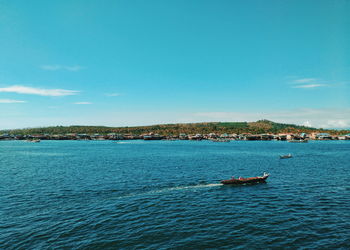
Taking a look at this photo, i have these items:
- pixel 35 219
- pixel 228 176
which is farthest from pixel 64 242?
pixel 228 176

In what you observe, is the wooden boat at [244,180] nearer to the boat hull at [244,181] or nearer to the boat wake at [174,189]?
the boat hull at [244,181]

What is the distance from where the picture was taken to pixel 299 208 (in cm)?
3666

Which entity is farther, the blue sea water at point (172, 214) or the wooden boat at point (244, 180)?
the wooden boat at point (244, 180)

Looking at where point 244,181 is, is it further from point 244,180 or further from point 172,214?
point 172,214

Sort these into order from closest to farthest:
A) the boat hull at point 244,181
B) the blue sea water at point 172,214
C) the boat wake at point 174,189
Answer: the blue sea water at point 172,214
the boat wake at point 174,189
the boat hull at point 244,181

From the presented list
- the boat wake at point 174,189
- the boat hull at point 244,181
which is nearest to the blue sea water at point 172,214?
the boat wake at point 174,189

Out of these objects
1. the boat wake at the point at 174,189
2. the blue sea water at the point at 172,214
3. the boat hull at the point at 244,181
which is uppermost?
the boat hull at the point at 244,181

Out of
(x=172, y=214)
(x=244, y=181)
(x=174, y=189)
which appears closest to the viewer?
(x=172, y=214)

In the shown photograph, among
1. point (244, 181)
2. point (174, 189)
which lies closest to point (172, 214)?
point (174, 189)

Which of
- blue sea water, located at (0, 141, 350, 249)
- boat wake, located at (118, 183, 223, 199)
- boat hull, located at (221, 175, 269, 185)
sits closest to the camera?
blue sea water, located at (0, 141, 350, 249)

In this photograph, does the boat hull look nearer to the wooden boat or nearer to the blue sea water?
the wooden boat

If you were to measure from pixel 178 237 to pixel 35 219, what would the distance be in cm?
2148

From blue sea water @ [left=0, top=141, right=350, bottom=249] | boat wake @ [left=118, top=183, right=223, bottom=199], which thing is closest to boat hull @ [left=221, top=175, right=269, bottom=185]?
blue sea water @ [left=0, top=141, right=350, bottom=249]

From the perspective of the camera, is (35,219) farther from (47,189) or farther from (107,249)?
(47,189)
